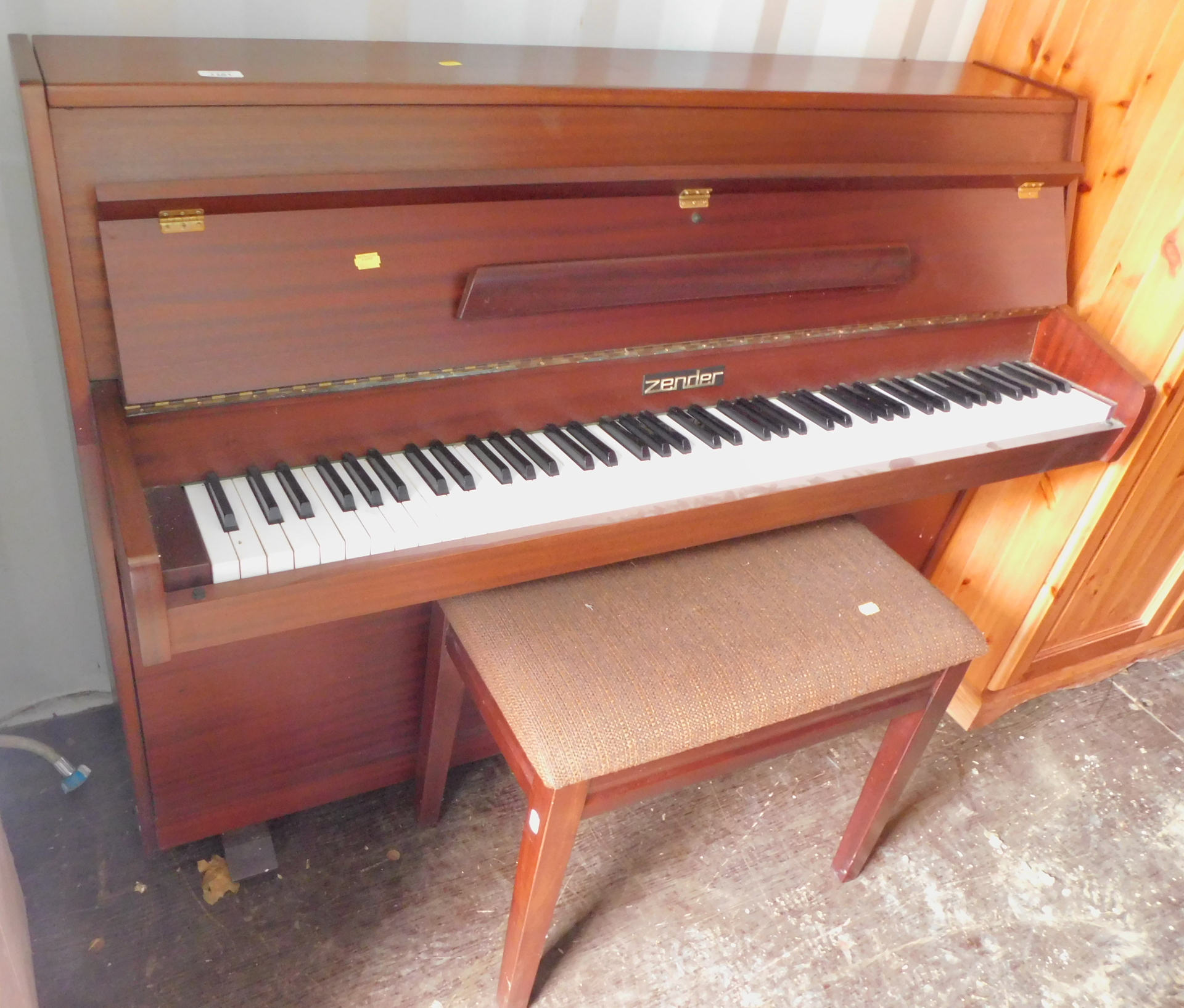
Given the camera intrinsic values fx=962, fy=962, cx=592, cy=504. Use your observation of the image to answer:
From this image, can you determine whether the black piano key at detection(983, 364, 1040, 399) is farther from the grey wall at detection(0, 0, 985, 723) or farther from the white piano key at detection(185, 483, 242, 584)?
the white piano key at detection(185, 483, 242, 584)

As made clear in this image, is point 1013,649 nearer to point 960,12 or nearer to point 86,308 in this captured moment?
point 960,12

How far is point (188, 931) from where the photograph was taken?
1.30 metres

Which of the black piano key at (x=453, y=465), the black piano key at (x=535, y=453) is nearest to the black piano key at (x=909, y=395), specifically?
the black piano key at (x=535, y=453)

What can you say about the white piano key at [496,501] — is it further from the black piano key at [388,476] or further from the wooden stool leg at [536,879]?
the wooden stool leg at [536,879]

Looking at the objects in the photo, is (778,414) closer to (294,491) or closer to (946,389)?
(946,389)

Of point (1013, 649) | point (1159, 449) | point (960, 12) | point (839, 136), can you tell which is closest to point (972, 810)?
point (1013, 649)

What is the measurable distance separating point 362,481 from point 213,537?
0.16m

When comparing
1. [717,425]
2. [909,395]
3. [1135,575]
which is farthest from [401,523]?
[1135,575]

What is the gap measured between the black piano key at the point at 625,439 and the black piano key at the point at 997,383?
63 cm

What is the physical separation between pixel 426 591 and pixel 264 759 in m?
0.56

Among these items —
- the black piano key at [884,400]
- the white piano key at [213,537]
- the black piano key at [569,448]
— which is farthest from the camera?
the black piano key at [884,400]

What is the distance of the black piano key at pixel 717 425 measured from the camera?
1.20 metres

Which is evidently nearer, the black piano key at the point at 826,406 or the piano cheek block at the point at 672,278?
the piano cheek block at the point at 672,278

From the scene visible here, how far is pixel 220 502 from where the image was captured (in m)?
0.94
